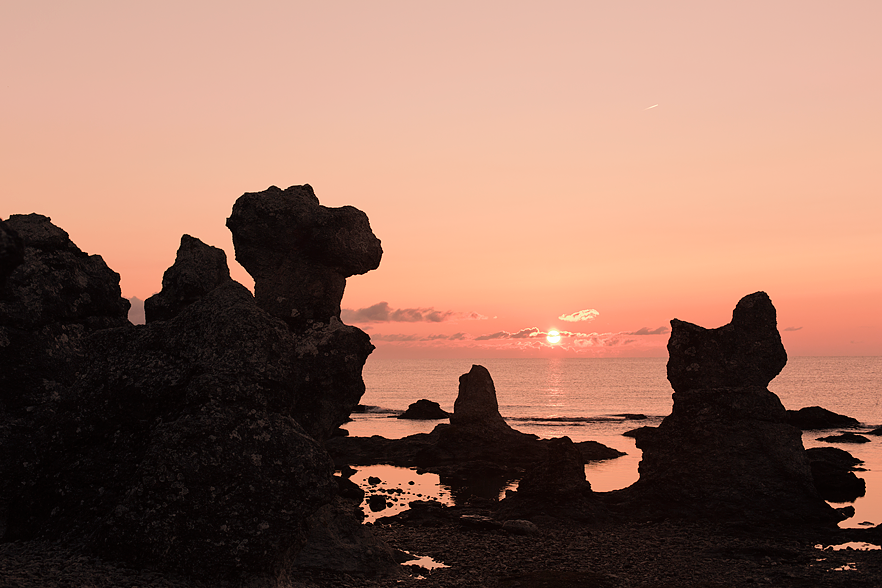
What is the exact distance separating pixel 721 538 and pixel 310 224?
17.7m

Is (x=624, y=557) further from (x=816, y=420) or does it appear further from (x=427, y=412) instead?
(x=427, y=412)

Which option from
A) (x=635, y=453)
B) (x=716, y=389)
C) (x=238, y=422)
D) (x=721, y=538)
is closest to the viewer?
(x=238, y=422)

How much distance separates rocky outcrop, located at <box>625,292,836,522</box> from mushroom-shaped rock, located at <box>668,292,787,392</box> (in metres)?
0.04

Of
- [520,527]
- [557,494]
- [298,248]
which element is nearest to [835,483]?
[557,494]

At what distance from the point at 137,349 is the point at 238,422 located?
2172mm

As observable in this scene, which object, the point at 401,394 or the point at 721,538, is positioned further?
the point at 401,394

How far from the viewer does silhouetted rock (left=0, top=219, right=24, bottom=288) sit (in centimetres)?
711

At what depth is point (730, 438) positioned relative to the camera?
29500mm

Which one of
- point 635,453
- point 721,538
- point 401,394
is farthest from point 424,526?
point 401,394

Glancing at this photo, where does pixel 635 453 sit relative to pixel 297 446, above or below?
below

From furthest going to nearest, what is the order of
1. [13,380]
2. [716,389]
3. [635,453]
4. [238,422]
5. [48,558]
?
1. [635,453]
2. [716,389]
3. [13,380]
4. [238,422]
5. [48,558]

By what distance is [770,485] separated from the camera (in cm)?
2844

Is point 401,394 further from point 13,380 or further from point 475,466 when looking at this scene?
point 13,380

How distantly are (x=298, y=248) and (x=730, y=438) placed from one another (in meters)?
19.0
